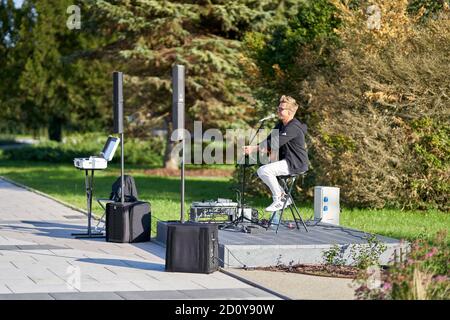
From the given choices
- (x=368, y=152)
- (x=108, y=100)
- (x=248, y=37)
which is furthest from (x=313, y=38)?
(x=108, y=100)

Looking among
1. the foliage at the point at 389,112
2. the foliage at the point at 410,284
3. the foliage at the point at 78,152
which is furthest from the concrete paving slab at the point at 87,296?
the foliage at the point at 78,152

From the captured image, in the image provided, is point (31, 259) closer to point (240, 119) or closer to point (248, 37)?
point (248, 37)

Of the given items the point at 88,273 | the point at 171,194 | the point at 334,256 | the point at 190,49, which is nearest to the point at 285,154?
the point at 334,256

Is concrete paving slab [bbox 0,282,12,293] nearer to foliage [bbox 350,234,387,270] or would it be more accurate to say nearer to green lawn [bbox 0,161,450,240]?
foliage [bbox 350,234,387,270]

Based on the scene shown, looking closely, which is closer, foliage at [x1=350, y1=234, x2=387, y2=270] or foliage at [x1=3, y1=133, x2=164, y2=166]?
foliage at [x1=350, y1=234, x2=387, y2=270]

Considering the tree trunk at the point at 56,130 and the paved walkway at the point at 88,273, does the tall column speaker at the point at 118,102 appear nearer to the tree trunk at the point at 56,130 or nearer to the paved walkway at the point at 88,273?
Answer: the paved walkway at the point at 88,273

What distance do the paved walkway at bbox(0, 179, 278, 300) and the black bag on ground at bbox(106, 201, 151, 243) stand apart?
0.55 feet

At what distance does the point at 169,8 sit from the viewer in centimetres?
3212

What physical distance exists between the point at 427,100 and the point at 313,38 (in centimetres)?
404

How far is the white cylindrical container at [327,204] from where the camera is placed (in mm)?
14477

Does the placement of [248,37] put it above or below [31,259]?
above

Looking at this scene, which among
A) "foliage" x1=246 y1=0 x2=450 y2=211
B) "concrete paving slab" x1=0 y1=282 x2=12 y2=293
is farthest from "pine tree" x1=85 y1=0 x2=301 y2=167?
"concrete paving slab" x1=0 y1=282 x2=12 y2=293

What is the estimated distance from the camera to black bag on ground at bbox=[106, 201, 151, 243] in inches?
514

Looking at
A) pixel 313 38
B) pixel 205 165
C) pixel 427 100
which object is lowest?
pixel 205 165
